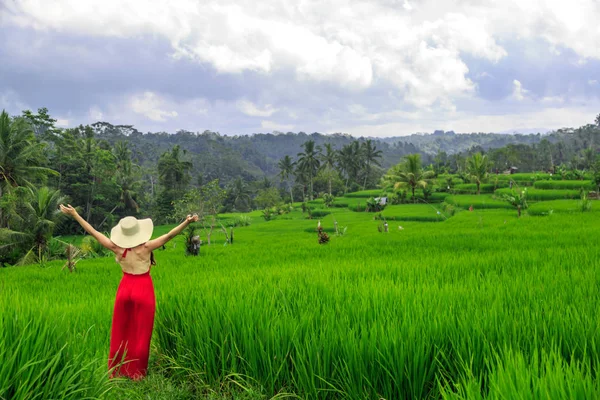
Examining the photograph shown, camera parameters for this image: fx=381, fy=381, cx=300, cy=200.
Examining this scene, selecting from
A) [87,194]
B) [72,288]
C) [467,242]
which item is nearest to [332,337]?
[72,288]

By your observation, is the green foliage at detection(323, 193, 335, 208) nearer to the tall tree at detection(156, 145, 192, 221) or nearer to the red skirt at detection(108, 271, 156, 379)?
the tall tree at detection(156, 145, 192, 221)

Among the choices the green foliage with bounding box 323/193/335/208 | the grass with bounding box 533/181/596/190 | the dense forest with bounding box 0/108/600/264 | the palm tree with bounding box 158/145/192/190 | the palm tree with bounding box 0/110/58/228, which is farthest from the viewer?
the palm tree with bounding box 158/145/192/190

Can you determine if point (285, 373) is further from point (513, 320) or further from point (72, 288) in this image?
point (72, 288)

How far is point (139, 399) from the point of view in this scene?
7.96ft

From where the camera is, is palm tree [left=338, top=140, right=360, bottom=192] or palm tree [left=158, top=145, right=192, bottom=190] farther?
palm tree [left=338, top=140, right=360, bottom=192]

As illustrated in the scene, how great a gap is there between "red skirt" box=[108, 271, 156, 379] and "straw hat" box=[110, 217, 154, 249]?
25 cm

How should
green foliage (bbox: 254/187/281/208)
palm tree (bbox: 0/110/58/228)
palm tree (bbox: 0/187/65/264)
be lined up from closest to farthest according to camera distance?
1. palm tree (bbox: 0/187/65/264)
2. palm tree (bbox: 0/110/58/228)
3. green foliage (bbox: 254/187/281/208)

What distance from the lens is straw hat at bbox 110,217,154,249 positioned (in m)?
2.89

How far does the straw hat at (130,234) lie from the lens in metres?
2.89

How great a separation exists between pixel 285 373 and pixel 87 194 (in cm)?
4319

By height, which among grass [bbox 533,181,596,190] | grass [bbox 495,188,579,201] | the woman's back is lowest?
grass [bbox 495,188,579,201]

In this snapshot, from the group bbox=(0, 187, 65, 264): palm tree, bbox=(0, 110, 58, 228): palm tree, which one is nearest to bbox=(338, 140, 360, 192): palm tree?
bbox=(0, 110, 58, 228): palm tree

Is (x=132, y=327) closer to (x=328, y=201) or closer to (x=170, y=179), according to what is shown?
(x=328, y=201)

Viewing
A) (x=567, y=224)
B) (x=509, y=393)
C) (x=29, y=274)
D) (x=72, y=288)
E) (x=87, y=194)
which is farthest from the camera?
(x=87, y=194)
